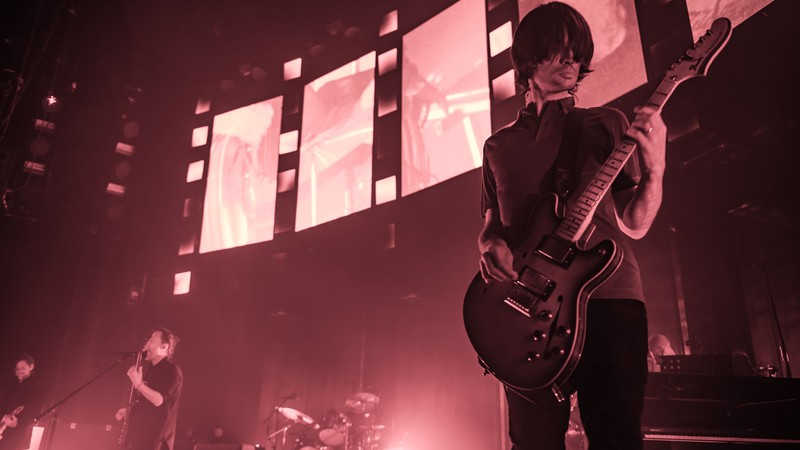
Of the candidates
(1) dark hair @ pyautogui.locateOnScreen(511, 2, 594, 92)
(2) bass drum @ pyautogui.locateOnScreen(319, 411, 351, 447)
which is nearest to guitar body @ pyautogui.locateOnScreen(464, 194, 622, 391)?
(1) dark hair @ pyautogui.locateOnScreen(511, 2, 594, 92)

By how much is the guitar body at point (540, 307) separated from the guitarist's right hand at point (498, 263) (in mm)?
31

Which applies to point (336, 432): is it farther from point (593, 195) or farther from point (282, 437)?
point (593, 195)

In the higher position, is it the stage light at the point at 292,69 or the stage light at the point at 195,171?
the stage light at the point at 292,69

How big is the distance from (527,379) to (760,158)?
4.44 m

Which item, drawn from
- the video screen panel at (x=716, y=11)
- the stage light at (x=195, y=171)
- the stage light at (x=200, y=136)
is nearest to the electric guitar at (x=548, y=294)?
the video screen panel at (x=716, y=11)

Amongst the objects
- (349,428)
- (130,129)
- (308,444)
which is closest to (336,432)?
(349,428)

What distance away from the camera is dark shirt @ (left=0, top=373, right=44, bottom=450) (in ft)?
23.2

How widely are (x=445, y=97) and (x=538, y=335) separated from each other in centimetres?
587

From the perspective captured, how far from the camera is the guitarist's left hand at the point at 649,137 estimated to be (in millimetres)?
1608

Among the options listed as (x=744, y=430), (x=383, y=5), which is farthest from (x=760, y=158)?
(x=383, y=5)

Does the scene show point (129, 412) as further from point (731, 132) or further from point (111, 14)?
point (111, 14)

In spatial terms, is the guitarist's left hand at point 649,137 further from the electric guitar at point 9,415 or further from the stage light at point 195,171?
the stage light at point 195,171

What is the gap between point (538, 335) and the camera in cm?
156

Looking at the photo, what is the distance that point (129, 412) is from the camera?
5.63 metres
